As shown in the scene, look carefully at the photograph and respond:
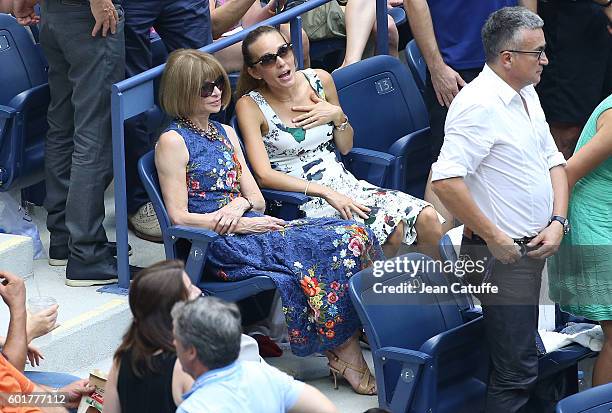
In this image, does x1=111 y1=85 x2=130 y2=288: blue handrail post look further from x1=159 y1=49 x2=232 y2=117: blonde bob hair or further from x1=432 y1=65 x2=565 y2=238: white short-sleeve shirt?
x1=432 y1=65 x2=565 y2=238: white short-sleeve shirt

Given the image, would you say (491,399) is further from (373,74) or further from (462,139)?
(373,74)

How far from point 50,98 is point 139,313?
2.65 meters

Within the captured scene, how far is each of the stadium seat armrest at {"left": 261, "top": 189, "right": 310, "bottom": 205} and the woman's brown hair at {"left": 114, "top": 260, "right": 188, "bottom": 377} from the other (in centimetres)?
180

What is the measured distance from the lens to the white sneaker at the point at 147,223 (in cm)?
602

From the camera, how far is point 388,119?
21.3ft

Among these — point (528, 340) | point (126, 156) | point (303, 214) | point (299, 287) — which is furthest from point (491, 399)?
point (126, 156)

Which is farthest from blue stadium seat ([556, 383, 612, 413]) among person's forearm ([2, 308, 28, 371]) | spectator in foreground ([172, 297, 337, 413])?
person's forearm ([2, 308, 28, 371])

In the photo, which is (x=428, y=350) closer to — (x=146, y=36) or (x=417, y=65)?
(x=146, y=36)

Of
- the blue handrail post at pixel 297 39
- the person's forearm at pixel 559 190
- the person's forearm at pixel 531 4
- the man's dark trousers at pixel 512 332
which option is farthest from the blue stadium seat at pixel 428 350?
the blue handrail post at pixel 297 39

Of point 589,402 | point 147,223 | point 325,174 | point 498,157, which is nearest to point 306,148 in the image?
point 325,174

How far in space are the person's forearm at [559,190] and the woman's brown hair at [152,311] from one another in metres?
1.69

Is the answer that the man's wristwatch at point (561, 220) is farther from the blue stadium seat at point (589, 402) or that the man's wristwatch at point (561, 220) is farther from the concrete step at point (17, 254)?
the concrete step at point (17, 254)

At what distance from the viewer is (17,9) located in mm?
6258
